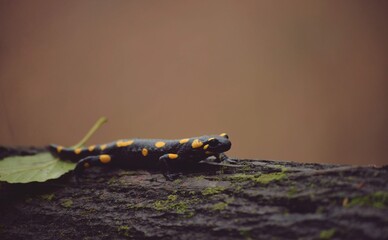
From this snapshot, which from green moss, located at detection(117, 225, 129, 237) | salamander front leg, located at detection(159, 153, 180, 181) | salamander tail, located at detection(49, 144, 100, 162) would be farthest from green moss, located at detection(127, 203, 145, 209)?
salamander tail, located at detection(49, 144, 100, 162)

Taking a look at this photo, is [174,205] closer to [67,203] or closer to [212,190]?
[212,190]

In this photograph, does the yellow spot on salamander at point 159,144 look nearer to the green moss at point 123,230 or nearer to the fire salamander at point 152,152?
the fire salamander at point 152,152

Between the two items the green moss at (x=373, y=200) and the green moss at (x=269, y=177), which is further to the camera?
the green moss at (x=269, y=177)

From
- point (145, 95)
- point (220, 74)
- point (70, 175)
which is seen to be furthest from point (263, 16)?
point (70, 175)

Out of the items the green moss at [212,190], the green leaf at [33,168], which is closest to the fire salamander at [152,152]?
Answer: the green leaf at [33,168]

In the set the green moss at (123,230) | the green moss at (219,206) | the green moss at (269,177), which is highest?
the green moss at (269,177)

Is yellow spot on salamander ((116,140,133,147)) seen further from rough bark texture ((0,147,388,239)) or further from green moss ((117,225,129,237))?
green moss ((117,225,129,237))
